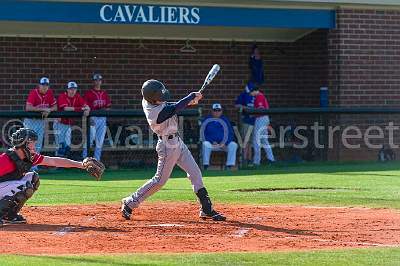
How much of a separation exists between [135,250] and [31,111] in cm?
1010

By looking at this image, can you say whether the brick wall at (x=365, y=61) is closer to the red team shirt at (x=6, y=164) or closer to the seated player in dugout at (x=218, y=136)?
the seated player in dugout at (x=218, y=136)

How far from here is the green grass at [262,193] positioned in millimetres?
7512

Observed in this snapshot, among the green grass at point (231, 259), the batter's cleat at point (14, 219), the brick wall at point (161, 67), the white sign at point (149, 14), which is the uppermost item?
the white sign at point (149, 14)

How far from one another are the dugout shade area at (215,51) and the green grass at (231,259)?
12.1 meters

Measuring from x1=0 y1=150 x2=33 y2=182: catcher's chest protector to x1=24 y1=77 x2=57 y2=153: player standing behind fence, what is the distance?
7807 millimetres

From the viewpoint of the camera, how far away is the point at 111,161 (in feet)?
66.4

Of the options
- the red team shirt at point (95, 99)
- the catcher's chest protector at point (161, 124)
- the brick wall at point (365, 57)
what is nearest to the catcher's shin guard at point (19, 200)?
the catcher's chest protector at point (161, 124)

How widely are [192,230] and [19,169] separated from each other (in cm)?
200

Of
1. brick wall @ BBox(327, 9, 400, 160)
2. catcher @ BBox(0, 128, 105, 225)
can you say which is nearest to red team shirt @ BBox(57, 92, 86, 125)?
brick wall @ BBox(327, 9, 400, 160)

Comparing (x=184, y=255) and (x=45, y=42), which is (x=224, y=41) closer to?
(x=45, y=42)

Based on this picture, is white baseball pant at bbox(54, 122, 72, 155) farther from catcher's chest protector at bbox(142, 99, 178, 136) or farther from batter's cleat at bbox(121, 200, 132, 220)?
catcher's chest protector at bbox(142, 99, 178, 136)

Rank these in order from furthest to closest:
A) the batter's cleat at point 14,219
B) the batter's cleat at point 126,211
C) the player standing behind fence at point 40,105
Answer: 1. the player standing behind fence at point 40,105
2. the batter's cleat at point 126,211
3. the batter's cleat at point 14,219

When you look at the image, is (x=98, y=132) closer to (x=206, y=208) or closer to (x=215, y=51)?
(x=215, y=51)

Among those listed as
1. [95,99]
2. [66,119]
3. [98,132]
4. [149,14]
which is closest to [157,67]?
[149,14]
